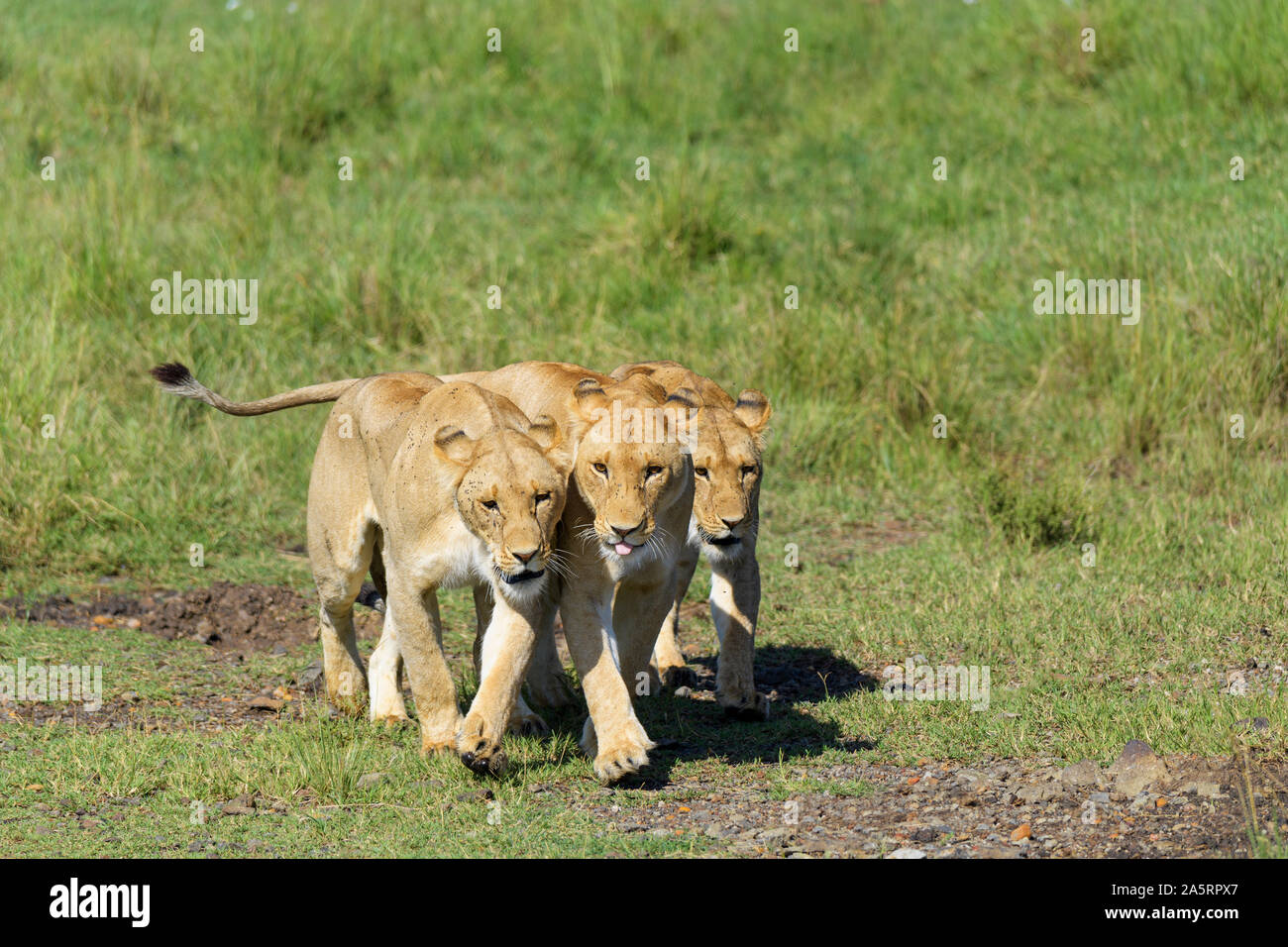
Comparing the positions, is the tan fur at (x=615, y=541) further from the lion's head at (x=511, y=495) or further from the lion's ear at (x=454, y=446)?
the lion's ear at (x=454, y=446)

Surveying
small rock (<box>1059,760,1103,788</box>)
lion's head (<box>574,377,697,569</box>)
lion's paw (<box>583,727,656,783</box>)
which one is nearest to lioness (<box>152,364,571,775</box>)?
lion's head (<box>574,377,697,569</box>)

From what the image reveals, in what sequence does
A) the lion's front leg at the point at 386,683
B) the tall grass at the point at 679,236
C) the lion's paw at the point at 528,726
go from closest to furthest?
the lion's paw at the point at 528,726 < the lion's front leg at the point at 386,683 < the tall grass at the point at 679,236

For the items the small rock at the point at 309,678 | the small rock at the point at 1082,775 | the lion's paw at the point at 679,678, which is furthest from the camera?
the small rock at the point at 309,678

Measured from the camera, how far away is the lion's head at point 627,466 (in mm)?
4930

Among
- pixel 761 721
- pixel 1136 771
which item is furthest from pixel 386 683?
pixel 1136 771

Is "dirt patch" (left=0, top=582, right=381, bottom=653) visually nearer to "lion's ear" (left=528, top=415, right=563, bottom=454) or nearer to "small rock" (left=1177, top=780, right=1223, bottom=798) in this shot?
"lion's ear" (left=528, top=415, right=563, bottom=454)

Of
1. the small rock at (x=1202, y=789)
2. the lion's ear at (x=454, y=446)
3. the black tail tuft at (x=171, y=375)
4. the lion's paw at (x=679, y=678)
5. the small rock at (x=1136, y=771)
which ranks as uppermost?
the black tail tuft at (x=171, y=375)

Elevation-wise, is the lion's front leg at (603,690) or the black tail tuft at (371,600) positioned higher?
the black tail tuft at (371,600)

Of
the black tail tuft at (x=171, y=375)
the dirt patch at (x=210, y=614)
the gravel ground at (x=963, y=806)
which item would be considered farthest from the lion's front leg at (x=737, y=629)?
the black tail tuft at (x=171, y=375)

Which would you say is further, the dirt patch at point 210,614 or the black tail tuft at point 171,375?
the dirt patch at point 210,614

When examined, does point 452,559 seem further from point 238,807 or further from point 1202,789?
point 1202,789

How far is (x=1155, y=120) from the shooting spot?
12.5m

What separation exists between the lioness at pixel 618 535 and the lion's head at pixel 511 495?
0.41ft
